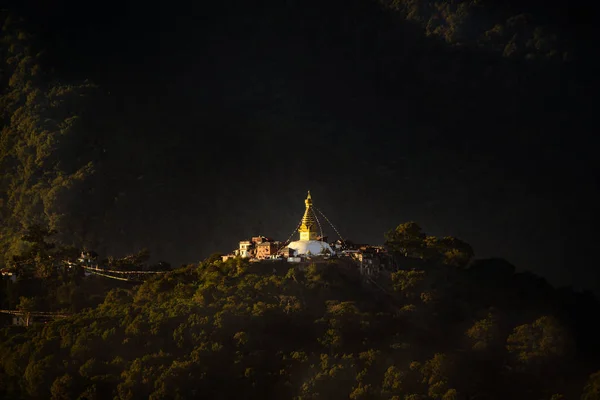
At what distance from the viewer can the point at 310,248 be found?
116 ft

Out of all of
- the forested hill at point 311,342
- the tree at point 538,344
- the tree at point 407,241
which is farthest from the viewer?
the tree at point 407,241

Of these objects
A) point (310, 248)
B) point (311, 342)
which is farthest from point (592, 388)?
point (310, 248)

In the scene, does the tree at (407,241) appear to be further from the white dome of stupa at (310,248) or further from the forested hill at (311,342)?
the white dome of stupa at (310,248)

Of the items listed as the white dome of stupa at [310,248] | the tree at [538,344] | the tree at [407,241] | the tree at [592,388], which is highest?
the tree at [407,241]

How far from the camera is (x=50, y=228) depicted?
140ft

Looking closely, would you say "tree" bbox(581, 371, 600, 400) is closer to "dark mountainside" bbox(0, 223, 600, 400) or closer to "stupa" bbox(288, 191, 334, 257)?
"dark mountainside" bbox(0, 223, 600, 400)

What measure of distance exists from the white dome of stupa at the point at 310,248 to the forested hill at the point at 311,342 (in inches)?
36.1

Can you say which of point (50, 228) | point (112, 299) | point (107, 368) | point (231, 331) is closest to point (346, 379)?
point (231, 331)

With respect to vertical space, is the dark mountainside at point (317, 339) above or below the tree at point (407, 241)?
below

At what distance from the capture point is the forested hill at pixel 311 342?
101 ft

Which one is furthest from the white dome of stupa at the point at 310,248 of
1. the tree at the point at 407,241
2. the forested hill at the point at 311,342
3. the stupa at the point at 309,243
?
the tree at the point at 407,241

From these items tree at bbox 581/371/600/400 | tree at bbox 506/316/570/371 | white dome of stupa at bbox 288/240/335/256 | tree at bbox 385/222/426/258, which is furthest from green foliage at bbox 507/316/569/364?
white dome of stupa at bbox 288/240/335/256

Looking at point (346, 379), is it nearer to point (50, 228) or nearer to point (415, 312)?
point (415, 312)

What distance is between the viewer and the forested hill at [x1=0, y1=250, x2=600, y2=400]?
30.9 meters
